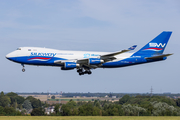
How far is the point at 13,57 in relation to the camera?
162 ft

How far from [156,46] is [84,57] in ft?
55.0

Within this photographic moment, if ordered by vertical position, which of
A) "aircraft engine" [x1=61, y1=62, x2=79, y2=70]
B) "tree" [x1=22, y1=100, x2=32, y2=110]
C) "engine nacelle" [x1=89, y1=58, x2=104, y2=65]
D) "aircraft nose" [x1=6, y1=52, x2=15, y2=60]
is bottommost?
"tree" [x1=22, y1=100, x2=32, y2=110]

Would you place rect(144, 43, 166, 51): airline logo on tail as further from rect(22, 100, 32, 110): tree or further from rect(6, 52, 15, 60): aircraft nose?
rect(22, 100, 32, 110): tree

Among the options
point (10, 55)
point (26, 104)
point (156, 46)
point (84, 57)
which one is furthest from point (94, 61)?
point (26, 104)

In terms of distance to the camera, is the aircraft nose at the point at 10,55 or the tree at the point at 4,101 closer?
the aircraft nose at the point at 10,55

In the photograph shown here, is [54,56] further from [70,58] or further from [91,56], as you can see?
[91,56]

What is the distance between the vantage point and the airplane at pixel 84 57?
49.3 meters

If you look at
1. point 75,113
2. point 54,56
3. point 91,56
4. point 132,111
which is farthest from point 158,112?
point 54,56

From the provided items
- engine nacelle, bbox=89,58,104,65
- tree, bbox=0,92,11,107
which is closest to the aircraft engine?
engine nacelle, bbox=89,58,104,65

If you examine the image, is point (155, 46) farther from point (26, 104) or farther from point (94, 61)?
point (26, 104)

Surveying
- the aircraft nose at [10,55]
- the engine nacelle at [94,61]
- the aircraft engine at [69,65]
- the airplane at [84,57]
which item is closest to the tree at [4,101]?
the airplane at [84,57]

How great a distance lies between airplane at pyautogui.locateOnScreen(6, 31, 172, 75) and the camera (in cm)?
4928

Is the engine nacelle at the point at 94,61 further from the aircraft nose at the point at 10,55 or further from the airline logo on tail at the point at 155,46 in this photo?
the aircraft nose at the point at 10,55

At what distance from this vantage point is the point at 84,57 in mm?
52312
